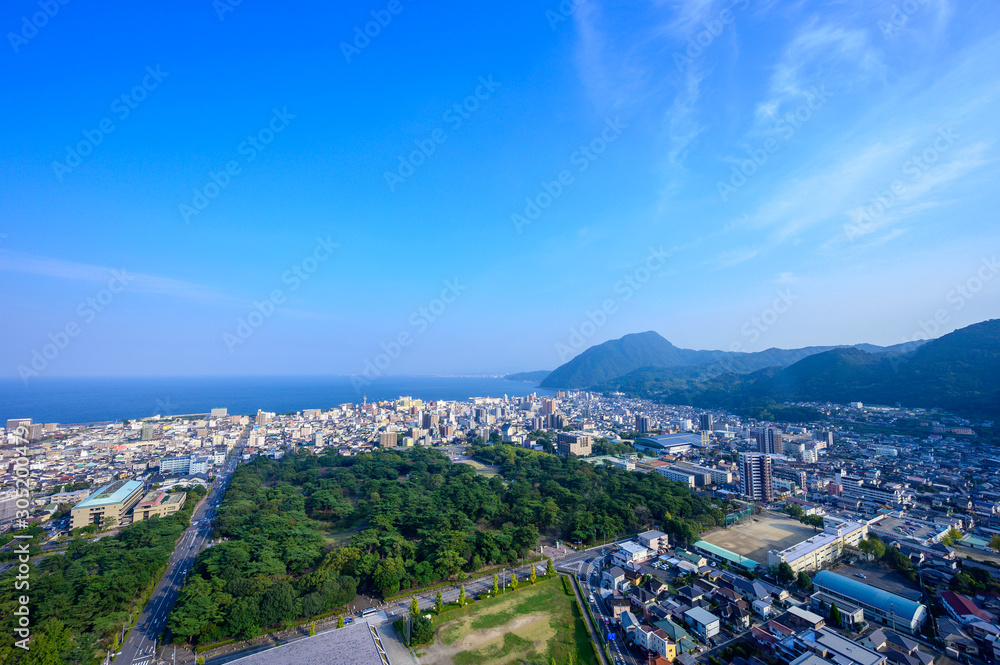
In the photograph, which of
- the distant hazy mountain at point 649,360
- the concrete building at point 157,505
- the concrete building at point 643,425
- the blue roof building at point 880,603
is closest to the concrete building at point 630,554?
the blue roof building at point 880,603

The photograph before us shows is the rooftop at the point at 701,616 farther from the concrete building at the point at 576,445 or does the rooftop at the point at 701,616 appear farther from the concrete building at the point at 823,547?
the concrete building at the point at 576,445

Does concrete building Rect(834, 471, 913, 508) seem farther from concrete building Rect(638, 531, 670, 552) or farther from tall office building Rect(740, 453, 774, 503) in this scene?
concrete building Rect(638, 531, 670, 552)

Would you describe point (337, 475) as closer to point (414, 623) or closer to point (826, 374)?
point (414, 623)

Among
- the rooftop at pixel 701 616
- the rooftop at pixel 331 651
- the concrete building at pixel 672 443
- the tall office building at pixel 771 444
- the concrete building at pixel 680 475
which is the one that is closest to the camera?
the rooftop at pixel 331 651

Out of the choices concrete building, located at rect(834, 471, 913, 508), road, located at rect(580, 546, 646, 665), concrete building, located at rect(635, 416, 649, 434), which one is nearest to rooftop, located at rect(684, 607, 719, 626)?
road, located at rect(580, 546, 646, 665)

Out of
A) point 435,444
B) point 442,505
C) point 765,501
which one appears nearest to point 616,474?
point 765,501
